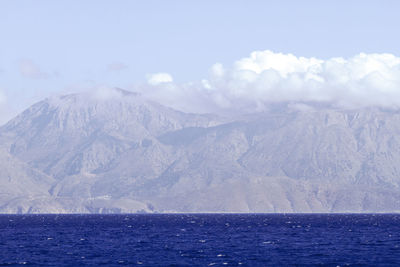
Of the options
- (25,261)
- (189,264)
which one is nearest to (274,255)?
(189,264)

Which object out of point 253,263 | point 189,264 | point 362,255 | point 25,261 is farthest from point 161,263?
point 362,255

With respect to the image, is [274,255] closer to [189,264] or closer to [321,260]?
[321,260]

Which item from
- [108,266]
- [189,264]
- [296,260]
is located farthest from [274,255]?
[108,266]

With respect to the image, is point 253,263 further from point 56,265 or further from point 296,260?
point 56,265

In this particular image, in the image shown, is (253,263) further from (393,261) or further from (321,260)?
(393,261)

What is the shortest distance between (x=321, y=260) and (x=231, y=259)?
70.1 feet

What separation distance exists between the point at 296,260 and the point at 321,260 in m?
5.83

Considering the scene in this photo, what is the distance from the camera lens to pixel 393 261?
18238 centimetres

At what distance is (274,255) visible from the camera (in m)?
199

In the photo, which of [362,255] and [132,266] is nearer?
[132,266]

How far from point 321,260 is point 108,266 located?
49832 millimetres

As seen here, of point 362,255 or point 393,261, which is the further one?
point 362,255

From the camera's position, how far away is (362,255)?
19875 centimetres

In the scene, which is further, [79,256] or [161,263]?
[79,256]
